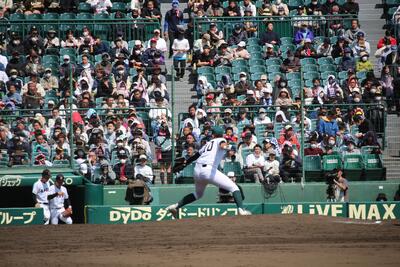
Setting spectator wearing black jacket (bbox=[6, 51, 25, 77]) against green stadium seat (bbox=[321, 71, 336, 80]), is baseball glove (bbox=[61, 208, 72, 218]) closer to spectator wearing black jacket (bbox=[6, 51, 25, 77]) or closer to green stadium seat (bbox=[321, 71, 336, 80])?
spectator wearing black jacket (bbox=[6, 51, 25, 77])

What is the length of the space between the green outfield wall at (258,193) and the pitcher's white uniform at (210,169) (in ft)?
13.7

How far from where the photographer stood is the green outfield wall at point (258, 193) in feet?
84.7

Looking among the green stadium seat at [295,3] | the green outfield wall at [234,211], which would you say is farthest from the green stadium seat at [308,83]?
the green outfield wall at [234,211]

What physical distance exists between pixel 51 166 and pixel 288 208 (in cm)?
530

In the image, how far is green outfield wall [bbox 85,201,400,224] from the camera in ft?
81.0

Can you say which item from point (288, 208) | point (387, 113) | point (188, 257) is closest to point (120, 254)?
point (188, 257)

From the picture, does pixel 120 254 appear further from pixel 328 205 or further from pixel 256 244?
pixel 328 205

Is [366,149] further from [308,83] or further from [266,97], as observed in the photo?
[308,83]

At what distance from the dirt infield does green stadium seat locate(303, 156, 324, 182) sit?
202 inches

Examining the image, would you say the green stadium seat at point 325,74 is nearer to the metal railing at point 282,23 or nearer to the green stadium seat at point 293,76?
the green stadium seat at point 293,76

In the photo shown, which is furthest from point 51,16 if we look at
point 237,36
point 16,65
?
point 237,36

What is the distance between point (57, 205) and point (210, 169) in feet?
14.8

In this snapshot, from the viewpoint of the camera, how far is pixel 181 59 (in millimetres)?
30875

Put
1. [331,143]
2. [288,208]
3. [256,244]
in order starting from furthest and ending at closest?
[331,143], [288,208], [256,244]
